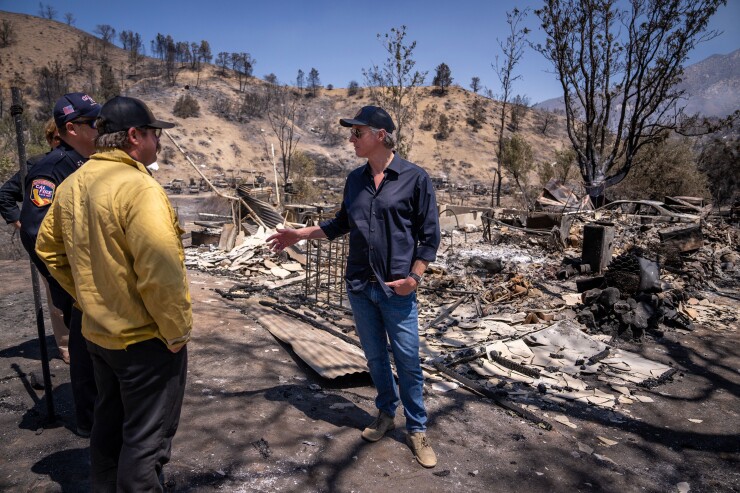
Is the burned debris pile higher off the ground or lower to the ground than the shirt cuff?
lower

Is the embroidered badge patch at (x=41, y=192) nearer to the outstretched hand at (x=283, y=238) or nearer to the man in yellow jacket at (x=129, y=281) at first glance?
the man in yellow jacket at (x=129, y=281)

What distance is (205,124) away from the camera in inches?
1869

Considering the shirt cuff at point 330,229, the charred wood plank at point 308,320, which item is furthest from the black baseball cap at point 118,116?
the charred wood plank at point 308,320

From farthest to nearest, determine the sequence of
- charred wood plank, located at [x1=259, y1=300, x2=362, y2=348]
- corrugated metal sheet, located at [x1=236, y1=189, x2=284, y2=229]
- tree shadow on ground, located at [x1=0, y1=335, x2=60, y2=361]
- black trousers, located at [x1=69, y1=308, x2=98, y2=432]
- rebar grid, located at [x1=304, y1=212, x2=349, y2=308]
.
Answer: corrugated metal sheet, located at [x1=236, y1=189, x2=284, y2=229], rebar grid, located at [x1=304, y1=212, x2=349, y2=308], charred wood plank, located at [x1=259, y1=300, x2=362, y2=348], tree shadow on ground, located at [x1=0, y1=335, x2=60, y2=361], black trousers, located at [x1=69, y1=308, x2=98, y2=432]

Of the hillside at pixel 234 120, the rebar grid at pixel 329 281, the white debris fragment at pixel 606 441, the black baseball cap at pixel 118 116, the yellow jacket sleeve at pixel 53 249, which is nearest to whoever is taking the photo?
the black baseball cap at pixel 118 116

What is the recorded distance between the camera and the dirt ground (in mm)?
2344

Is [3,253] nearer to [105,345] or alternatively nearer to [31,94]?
[105,345]

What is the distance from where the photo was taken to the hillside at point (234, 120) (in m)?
44.1

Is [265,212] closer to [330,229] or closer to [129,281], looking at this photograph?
[330,229]

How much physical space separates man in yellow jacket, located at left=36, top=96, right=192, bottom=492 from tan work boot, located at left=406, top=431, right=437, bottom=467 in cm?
140

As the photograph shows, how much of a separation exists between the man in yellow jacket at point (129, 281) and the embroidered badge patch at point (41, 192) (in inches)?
38.6

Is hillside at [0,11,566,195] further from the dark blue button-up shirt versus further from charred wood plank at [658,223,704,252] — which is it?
the dark blue button-up shirt

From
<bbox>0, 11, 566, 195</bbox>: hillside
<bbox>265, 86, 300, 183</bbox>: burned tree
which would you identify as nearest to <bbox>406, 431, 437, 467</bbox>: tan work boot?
<bbox>265, 86, 300, 183</bbox>: burned tree

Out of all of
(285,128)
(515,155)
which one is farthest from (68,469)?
(285,128)
